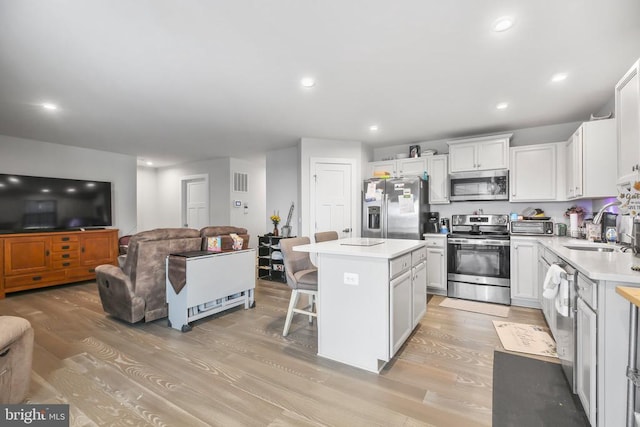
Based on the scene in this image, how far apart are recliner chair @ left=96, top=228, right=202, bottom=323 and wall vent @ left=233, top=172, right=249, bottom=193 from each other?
11.2 ft

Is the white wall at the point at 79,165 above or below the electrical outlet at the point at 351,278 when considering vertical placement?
above

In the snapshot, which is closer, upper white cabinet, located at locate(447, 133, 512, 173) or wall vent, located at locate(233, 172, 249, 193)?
upper white cabinet, located at locate(447, 133, 512, 173)

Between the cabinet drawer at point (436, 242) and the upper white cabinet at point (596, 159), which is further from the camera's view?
the cabinet drawer at point (436, 242)

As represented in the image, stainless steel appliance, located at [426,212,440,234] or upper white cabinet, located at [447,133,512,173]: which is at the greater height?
upper white cabinet, located at [447,133,512,173]

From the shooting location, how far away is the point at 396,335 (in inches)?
90.1

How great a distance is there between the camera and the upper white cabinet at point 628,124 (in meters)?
1.87

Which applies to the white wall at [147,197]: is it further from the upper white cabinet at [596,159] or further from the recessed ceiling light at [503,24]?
the upper white cabinet at [596,159]

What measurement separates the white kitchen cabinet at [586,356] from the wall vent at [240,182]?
615cm

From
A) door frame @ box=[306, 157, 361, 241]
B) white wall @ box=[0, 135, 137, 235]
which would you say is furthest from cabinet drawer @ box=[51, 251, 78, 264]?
door frame @ box=[306, 157, 361, 241]

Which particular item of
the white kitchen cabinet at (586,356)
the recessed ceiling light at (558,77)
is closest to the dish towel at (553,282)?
the white kitchen cabinet at (586,356)

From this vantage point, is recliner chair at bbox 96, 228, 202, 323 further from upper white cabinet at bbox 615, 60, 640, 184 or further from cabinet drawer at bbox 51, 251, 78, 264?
upper white cabinet at bbox 615, 60, 640, 184

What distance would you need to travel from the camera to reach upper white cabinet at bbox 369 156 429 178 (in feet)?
15.4

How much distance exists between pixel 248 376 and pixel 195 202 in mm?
5901

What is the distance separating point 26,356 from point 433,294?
4.37m
